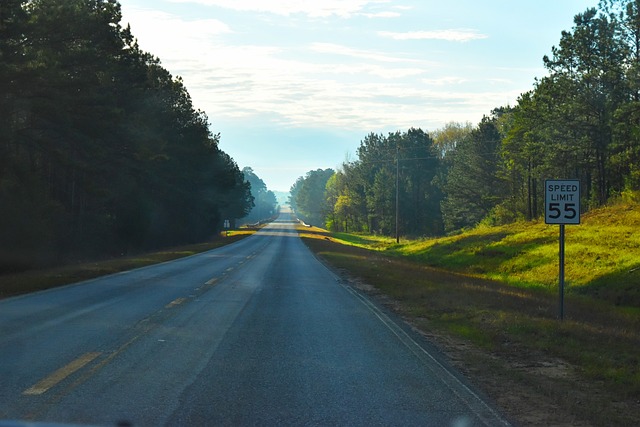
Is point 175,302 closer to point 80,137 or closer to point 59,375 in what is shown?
point 59,375

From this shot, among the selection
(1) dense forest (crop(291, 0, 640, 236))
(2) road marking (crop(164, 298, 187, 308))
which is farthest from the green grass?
(2) road marking (crop(164, 298, 187, 308))

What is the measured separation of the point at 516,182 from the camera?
7675 cm

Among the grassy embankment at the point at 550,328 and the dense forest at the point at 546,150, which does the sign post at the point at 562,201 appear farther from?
the dense forest at the point at 546,150

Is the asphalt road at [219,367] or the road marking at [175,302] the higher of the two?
the asphalt road at [219,367]

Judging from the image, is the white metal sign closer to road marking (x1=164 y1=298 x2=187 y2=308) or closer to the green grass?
road marking (x1=164 y1=298 x2=187 y2=308)

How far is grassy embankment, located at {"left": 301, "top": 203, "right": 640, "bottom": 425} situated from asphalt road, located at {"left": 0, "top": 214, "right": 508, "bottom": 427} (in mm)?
668

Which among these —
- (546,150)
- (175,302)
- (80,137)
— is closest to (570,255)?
(546,150)

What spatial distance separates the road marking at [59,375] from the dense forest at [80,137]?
20014 millimetres

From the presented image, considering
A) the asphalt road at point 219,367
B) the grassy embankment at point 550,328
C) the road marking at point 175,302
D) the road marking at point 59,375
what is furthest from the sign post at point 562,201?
the road marking at point 59,375

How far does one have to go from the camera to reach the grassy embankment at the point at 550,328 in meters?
7.07

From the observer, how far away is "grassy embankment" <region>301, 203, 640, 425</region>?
7.07 meters

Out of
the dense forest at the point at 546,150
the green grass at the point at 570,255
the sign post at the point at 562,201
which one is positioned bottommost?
the green grass at the point at 570,255

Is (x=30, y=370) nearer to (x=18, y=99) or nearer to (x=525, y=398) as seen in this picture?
(x=525, y=398)

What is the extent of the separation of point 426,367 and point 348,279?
55.5 feet
